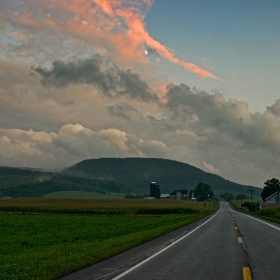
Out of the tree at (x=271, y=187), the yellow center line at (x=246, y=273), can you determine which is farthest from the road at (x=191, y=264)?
the tree at (x=271, y=187)

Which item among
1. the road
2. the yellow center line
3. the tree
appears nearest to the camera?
the yellow center line

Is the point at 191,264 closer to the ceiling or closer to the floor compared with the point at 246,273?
closer to the floor

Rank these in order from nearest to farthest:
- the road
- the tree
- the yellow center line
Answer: the yellow center line → the road → the tree

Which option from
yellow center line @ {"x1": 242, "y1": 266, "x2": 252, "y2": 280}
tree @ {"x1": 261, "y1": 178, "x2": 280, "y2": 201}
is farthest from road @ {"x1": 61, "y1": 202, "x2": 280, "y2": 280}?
tree @ {"x1": 261, "y1": 178, "x2": 280, "y2": 201}

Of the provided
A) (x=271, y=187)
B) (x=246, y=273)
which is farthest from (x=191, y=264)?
(x=271, y=187)

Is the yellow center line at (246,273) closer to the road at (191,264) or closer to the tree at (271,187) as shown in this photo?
the road at (191,264)

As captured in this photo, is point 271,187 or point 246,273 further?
point 271,187

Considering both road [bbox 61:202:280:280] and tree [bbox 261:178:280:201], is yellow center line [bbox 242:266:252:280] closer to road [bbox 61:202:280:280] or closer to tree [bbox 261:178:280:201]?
road [bbox 61:202:280:280]

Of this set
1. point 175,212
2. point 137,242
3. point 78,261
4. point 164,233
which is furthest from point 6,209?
point 78,261

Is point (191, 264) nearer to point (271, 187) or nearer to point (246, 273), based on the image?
point (246, 273)

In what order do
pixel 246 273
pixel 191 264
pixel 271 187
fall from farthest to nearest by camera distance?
pixel 271 187
pixel 191 264
pixel 246 273

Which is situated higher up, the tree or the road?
the tree

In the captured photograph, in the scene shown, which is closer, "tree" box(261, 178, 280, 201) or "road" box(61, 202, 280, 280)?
"road" box(61, 202, 280, 280)

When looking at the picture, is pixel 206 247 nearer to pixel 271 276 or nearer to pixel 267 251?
pixel 267 251
